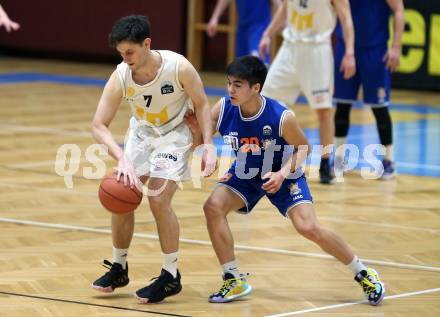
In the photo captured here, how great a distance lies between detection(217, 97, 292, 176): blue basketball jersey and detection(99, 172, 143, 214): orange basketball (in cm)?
64

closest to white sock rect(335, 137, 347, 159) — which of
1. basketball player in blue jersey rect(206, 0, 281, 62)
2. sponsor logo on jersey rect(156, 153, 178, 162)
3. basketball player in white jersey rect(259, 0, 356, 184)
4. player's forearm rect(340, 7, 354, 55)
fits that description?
basketball player in white jersey rect(259, 0, 356, 184)

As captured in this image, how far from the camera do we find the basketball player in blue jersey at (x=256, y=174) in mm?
6000

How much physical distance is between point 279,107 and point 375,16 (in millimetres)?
4199

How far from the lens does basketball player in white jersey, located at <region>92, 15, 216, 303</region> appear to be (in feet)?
19.5

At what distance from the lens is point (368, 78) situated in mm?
10070

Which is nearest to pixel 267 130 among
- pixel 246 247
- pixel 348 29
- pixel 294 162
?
pixel 294 162

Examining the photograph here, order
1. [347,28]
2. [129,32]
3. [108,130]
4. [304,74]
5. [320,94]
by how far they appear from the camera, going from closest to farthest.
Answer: [129,32] → [108,130] → [347,28] → [320,94] → [304,74]

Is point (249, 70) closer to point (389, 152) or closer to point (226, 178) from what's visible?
point (226, 178)

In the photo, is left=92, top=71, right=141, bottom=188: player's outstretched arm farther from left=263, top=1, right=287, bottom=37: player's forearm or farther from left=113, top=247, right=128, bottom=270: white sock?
left=263, top=1, right=287, bottom=37: player's forearm

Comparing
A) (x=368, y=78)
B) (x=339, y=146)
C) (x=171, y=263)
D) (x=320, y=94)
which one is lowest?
(x=339, y=146)

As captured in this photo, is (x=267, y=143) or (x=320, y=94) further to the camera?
(x=320, y=94)

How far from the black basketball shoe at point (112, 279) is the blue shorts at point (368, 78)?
4.44m

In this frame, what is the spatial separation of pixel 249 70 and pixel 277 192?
2.28ft

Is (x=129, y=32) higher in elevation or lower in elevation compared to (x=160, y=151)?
higher
